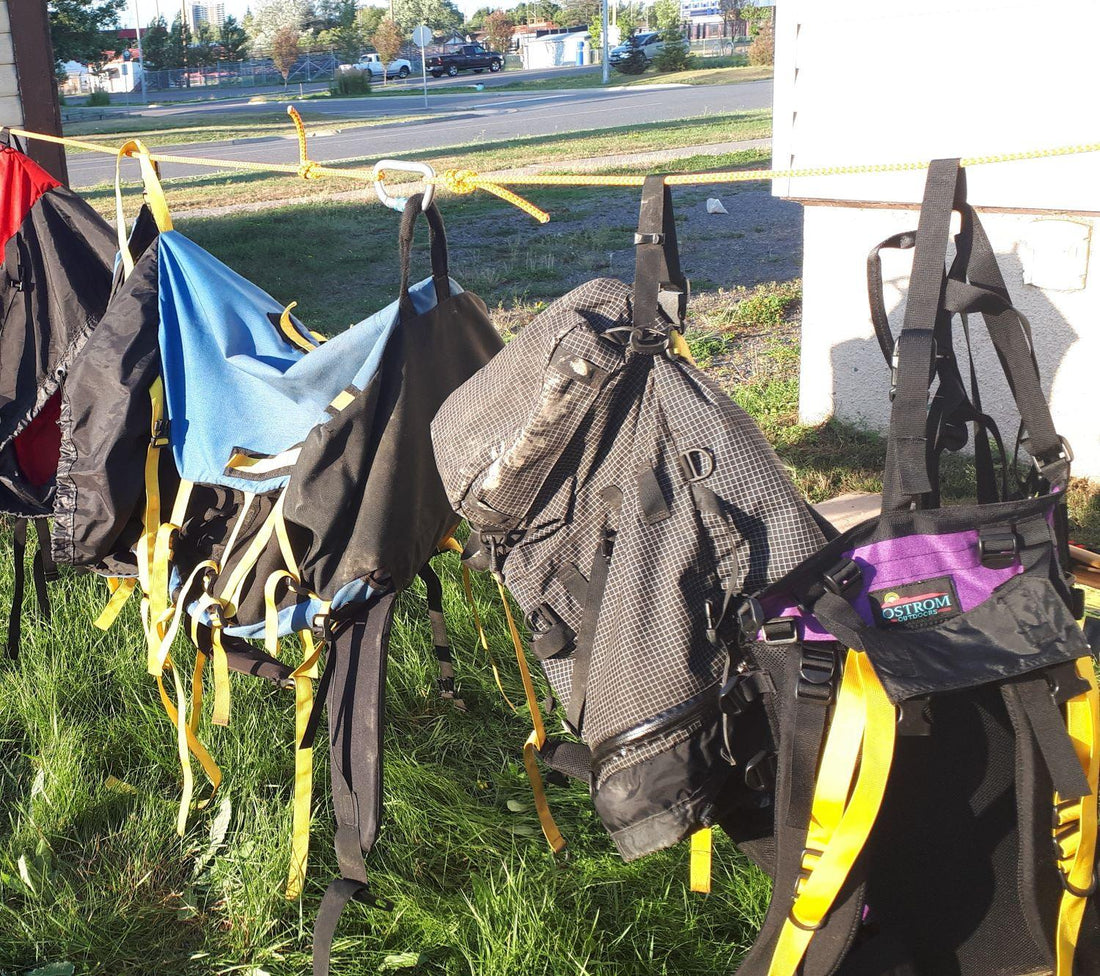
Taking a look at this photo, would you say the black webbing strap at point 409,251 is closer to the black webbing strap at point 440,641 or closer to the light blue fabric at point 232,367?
the light blue fabric at point 232,367

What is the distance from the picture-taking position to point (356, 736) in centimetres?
204

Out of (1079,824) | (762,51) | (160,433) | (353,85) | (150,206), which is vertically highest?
(762,51)

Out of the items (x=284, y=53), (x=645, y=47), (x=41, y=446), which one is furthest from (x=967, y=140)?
(x=284, y=53)

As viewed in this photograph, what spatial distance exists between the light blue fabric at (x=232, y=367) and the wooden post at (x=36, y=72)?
2921 millimetres

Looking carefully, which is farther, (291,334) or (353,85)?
(353,85)

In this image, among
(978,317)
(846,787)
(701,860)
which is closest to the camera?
(846,787)

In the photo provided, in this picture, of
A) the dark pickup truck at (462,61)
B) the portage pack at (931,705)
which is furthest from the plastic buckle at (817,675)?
the dark pickup truck at (462,61)

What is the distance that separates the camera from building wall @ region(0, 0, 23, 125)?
4598 mm

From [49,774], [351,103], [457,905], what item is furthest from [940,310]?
[351,103]

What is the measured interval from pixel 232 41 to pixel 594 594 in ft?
192

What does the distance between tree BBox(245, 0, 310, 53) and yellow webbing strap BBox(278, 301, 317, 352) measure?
6580 cm

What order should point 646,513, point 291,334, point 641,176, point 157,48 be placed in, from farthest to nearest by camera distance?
point 157,48 → point 291,334 → point 641,176 → point 646,513

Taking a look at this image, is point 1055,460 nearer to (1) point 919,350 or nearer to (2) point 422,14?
(1) point 919,350

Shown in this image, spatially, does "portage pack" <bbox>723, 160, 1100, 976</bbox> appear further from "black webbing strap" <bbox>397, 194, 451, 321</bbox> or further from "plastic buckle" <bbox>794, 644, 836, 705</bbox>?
"black webbing strap" <bbox>397, 194, 451, 321</bbox>
